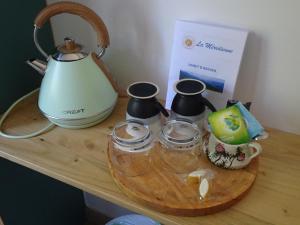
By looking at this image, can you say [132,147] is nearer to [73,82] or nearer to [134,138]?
[134,138]

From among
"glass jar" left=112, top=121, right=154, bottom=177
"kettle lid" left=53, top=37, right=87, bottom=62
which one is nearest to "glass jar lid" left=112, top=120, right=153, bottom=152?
"glass jar" left=112, top=121, right=154, bottom=177

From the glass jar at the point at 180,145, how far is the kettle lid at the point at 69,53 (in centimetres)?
28

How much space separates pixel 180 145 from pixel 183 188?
105 mm

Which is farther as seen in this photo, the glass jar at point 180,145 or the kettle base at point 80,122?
the kettle base at point 80,122

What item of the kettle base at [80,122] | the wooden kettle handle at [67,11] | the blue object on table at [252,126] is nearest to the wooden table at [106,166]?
Result: the kettle base at [80,122]

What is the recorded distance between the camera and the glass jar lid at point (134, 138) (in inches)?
29.4

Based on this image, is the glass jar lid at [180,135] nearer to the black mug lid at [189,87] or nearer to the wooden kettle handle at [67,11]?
the black mug lid at [189,87]

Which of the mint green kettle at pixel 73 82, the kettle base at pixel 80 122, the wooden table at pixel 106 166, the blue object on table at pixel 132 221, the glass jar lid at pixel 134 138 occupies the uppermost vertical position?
the mint green kettle at pixel 73 82

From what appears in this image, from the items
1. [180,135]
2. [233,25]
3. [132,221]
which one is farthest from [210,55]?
[132,221]

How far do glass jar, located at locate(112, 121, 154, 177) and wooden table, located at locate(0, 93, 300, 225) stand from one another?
38 millimetres

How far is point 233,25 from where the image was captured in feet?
2.56

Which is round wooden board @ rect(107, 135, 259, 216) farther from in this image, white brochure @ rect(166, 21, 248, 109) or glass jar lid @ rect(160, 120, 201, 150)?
white brochure @ rect(166, 21, 248, 109)

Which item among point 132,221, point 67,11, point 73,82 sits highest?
point 67,11

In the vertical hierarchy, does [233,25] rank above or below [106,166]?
above
